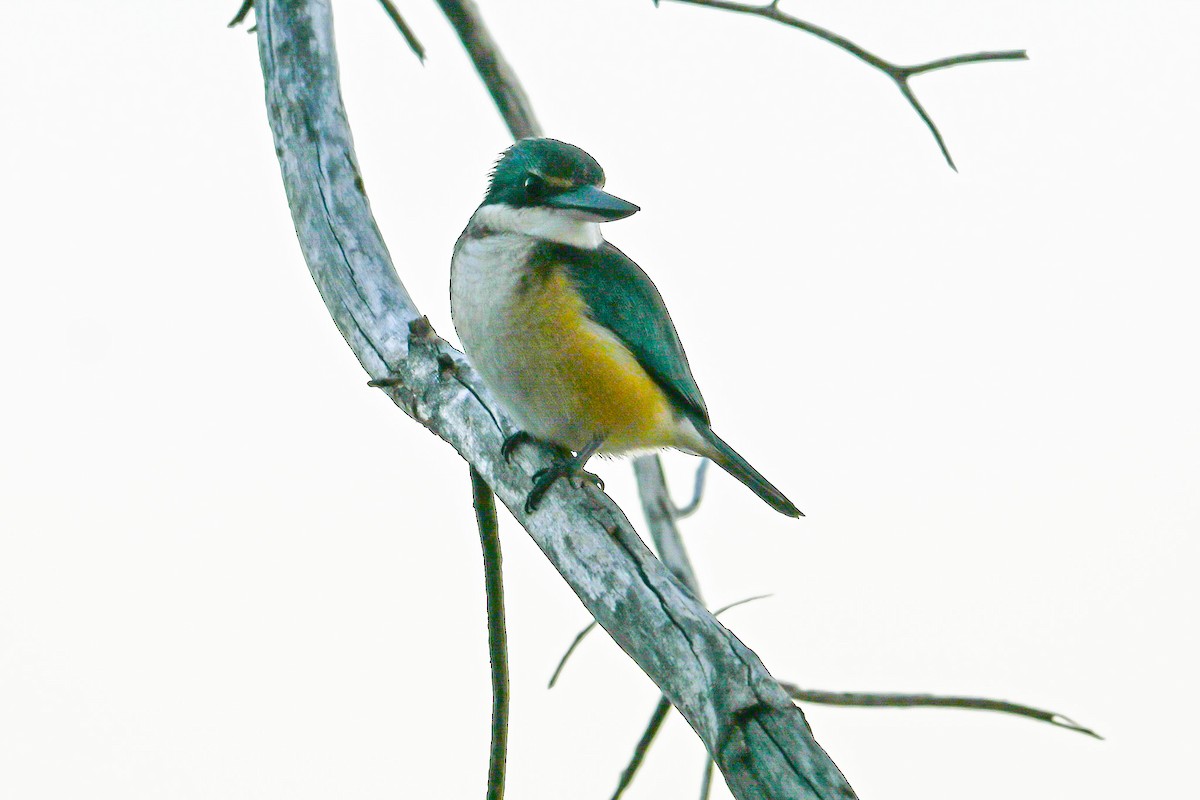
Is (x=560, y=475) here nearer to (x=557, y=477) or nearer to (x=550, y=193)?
(x=557, y=477)

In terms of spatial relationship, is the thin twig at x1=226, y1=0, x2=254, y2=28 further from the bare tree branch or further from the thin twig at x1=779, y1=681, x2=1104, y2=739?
the thin twig at x1=779, y1=681, x2=1104, y2=739

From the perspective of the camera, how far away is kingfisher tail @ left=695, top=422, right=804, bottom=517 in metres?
3.77

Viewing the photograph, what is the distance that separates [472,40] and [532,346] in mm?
1663

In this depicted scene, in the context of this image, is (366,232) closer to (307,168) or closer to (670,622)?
(307,168)

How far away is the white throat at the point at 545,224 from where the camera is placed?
367 centimetres

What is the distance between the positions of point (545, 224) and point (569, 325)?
0.35 meters

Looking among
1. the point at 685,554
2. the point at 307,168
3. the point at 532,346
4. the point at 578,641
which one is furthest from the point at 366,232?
the point at 685,554

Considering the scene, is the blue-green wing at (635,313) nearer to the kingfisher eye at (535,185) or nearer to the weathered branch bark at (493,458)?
the kingfisher eye at (535,185)

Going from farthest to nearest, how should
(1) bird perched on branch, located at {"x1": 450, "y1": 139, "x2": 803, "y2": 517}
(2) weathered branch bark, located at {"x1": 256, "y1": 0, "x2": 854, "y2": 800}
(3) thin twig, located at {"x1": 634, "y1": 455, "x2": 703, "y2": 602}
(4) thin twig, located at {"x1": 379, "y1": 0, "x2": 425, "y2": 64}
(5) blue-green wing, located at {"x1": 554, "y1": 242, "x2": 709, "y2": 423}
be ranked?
(4) thin twig, located at {"x1": 379, "y1": 0, "x2": 425, "y2": 64} → (3) thin twig, located at {"x1": 634, "y1": 455, "x2": 703, "y2": 602} → (5) blue-green wing, located at {"x1": 554, "y1": 242, "x2": 709, "y2": 423} → (1) bird perched on branch, located at {"x1": 450, "y1": 139, "x2": 803, "y2": 517} → (2) weathered branch bark, located at {"x1": 256, "y1": 0, "x2": 854, "y2": 800}

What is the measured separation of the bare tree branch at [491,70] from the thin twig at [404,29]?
146 millimetres

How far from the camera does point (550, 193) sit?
3.65m

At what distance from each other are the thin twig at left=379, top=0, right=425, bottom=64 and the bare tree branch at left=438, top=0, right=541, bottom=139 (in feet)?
0.48

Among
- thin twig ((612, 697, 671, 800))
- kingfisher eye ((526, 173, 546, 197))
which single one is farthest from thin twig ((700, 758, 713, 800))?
kingfisher eye ((526, 173, 546, 197))

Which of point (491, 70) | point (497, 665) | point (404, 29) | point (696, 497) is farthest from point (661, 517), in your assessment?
point (404, 29)
